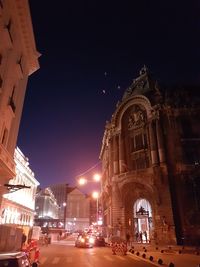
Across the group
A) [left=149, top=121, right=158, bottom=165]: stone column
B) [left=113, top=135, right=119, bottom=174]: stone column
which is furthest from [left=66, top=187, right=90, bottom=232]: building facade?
[left=149, top=121, right=158, bottom=165]: stone column

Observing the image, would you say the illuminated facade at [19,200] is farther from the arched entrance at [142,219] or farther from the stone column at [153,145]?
the stone column at [153,145]

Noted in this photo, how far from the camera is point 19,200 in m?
40.1

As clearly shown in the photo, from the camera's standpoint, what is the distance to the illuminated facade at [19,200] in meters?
33.7

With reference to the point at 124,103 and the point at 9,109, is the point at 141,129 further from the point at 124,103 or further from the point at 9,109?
the point at 9,109

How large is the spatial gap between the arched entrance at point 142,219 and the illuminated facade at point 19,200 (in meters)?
17.1

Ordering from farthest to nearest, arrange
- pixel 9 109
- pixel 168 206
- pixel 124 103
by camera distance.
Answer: pixel 124 103
pixel 168 206
pixel 9 109

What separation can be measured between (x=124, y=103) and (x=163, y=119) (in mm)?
8189

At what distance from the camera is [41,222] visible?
7044cm

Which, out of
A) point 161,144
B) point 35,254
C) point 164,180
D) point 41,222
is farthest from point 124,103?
point 41,222

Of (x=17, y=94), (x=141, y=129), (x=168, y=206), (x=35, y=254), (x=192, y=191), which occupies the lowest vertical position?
(x=35, y=254)

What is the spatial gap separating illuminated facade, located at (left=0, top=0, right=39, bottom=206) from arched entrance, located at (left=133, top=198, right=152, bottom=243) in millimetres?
23073

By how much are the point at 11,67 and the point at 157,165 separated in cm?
2288

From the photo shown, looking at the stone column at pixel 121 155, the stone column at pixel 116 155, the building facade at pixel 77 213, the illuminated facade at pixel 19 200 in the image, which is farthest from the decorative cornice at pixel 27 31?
the building facade at pixel 77 213

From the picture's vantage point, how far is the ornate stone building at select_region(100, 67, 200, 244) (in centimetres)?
2891
